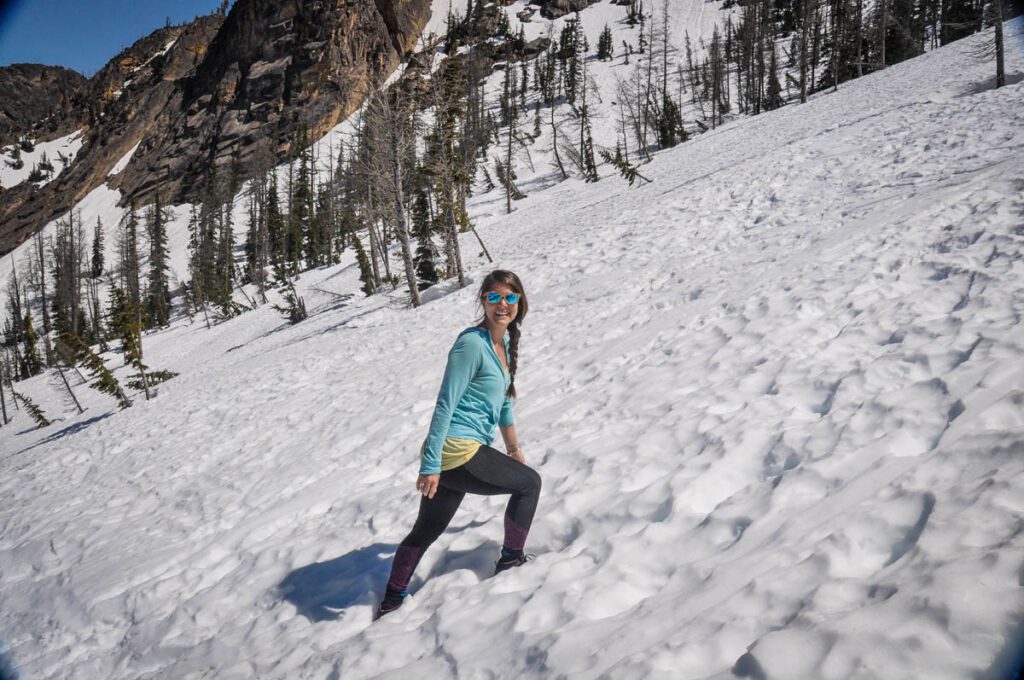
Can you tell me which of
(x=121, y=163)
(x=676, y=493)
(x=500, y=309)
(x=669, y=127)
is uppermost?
(x=121, y=163)

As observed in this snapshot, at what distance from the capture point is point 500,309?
315 cm

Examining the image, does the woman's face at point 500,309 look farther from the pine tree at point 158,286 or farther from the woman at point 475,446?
the pine tree at point 158,286

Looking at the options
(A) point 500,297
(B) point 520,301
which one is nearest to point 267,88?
(B) point 520,301

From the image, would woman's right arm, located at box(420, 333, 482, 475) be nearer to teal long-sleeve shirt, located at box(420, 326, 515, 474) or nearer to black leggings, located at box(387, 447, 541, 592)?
teal long-sleeve shirt, located at box(420, 326, 515, 474)

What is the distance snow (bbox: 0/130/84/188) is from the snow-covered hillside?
120 metres

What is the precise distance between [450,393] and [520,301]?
2.82ft

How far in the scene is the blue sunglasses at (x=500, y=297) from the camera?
315cm

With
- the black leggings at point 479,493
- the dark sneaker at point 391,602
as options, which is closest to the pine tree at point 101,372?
the dark sneaker at point 391,602

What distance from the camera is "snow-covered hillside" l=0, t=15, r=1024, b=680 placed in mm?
2047

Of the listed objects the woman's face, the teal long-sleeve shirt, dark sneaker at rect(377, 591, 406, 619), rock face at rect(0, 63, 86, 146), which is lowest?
dark sneaker at rect(377, 591, 406, 619)

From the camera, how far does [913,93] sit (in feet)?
62.0

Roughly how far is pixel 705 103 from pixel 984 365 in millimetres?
79023

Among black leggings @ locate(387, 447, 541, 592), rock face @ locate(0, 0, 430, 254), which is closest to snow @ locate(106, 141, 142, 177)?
rock face @ locate(0, 0, 430, 254)

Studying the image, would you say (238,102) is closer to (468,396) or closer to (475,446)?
(468,396)
